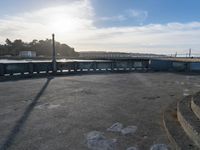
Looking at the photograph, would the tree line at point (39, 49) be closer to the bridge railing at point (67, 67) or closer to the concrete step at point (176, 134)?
the bridge railing at point (67, 67)

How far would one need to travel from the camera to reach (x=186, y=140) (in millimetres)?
4562

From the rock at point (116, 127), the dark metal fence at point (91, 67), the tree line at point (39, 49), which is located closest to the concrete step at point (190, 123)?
the rock at point (116, 127)

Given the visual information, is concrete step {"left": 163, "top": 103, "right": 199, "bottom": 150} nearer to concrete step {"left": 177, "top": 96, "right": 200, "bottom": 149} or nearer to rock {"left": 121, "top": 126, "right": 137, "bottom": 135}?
concrete step {"left": 177, "top": 96, "right": 200, "bottom": 149}

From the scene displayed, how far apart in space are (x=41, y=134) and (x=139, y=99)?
5297mm

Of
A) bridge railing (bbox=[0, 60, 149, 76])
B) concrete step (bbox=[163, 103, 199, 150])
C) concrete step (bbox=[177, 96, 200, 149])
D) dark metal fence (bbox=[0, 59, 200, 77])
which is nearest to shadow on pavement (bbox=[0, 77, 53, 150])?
concrete step (bbox=[163, 103, 199, 150])

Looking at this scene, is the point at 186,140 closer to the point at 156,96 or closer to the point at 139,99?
the point at 139,99

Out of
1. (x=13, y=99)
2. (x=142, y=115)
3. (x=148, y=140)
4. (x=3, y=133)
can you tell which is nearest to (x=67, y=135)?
(x=3, y=133)

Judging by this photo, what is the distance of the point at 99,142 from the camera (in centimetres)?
478

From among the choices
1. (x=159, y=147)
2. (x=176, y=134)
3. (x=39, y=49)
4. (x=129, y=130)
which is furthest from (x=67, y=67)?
(x=39, y=49)

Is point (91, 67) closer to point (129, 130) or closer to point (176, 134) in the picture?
point (129, 130)

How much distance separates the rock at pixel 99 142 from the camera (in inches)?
179

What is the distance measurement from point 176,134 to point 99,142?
6.29 feet

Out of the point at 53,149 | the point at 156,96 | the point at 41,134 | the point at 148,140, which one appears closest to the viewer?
the point at 53,149

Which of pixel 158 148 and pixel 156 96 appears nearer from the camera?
pixel 158 148
